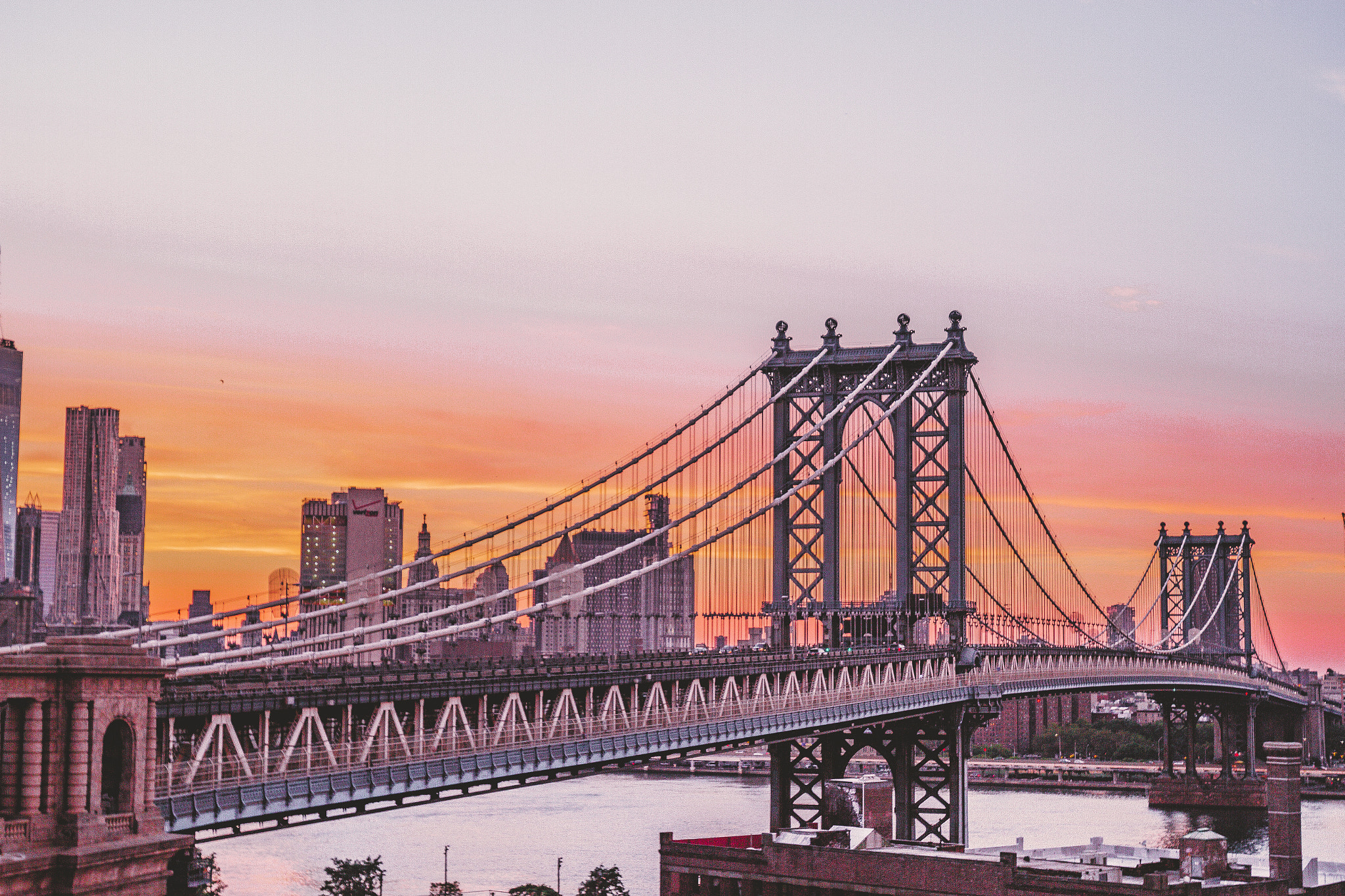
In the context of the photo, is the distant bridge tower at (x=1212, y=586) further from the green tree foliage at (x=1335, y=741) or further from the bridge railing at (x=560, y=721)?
the bridge railing at (x=560, y=721)

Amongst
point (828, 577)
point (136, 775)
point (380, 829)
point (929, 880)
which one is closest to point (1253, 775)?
point (380, 829)

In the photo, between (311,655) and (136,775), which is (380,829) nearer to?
(311,655)

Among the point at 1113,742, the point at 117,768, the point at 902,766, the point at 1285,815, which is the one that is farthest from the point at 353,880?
the point at 1113,742

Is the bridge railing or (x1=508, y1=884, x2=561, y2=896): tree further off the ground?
the bridge railing

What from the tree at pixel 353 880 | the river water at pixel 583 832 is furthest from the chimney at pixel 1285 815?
the tree at pixel 353 880

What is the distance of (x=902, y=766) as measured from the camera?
60.0m

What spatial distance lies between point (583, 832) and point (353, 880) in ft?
102

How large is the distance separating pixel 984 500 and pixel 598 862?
904 inches

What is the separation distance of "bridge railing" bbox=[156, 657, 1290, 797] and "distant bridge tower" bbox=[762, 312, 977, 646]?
8.12 ft

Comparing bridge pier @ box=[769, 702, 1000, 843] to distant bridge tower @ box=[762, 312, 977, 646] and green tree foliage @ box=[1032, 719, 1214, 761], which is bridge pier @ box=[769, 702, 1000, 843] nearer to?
distant bridge tower @ box=[762, 312, 977, 646]

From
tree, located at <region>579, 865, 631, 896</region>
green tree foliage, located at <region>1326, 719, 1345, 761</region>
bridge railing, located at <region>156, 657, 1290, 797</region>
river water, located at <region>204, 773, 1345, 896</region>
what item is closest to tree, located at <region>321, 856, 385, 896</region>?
river water, located at <region>204, 773, 1345, 896</region>

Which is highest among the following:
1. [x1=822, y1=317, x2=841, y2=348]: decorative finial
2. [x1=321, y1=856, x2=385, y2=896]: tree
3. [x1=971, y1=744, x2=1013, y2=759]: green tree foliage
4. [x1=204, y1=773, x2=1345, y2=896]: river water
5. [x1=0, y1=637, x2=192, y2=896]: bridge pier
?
[x1=822, y1=317, x2=841, y2=348]: decorative finial

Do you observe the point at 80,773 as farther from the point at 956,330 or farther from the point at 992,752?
the point at 992,752

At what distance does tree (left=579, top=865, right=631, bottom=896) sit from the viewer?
61.1 meters
